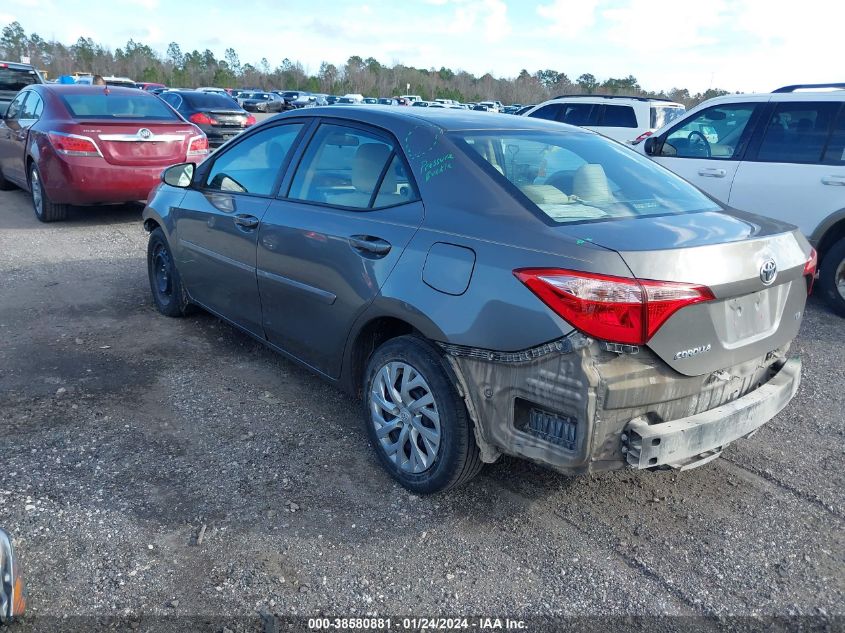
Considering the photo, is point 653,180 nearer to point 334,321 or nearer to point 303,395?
point 334,321

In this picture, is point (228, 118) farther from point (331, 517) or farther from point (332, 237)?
point (331, 517)

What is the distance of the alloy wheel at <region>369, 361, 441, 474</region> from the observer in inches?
123

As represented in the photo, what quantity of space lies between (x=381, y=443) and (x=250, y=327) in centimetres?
141

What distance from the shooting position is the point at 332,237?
138 inches

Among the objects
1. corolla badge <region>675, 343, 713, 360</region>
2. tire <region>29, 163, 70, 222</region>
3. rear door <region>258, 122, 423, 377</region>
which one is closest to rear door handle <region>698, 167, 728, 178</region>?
rear door <region>258, 122, 423, 377</region>

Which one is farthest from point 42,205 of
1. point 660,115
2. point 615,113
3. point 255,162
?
point 660,115

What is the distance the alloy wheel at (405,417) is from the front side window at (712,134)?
5098mm

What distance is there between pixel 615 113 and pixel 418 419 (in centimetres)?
1107

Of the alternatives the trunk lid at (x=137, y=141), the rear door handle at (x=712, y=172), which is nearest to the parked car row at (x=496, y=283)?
the rear door handle at (x=712, y=172)

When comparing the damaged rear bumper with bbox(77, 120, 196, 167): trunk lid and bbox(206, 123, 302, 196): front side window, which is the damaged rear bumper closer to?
bbox(206, 123, 302, 196): front side window

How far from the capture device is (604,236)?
2703mm

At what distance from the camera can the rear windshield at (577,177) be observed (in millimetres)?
3080

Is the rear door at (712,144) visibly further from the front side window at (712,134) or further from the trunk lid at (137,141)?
the trunk lid at (137,141)

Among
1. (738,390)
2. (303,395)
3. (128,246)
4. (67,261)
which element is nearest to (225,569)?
(303,395)
